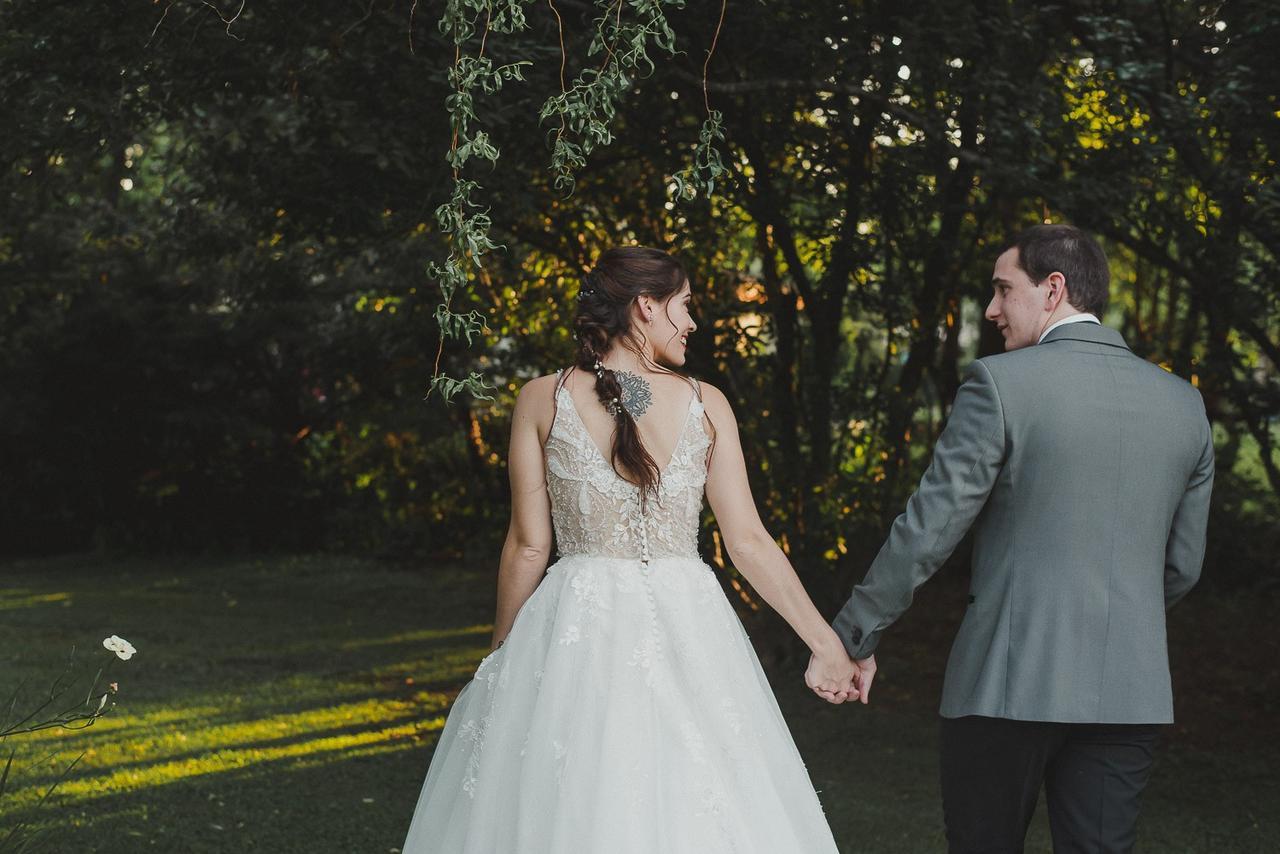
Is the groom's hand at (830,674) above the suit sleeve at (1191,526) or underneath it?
underneath

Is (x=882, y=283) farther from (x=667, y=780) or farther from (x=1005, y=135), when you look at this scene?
(x=667, y=780)

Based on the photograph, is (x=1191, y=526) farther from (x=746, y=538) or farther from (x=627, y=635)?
(x=627, y=635)

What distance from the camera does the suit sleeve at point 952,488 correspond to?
3.15 m

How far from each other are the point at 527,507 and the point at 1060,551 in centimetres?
129

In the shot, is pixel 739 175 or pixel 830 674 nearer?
pixel 830 674

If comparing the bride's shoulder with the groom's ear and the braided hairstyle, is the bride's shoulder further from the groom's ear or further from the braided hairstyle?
the groom's ear

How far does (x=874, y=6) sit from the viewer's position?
689cm

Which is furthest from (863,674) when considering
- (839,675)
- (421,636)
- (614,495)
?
(421,636)

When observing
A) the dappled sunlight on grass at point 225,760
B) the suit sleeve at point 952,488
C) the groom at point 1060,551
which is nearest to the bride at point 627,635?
the suit sleeve at point 952,488

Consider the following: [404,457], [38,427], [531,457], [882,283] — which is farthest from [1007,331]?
[38,427]

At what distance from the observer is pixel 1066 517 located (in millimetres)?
3115

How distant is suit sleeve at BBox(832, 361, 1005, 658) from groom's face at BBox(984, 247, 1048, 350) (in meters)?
0.18

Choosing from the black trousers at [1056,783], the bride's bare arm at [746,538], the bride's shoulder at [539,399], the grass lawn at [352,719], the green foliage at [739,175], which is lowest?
the grass lawn at [352,719]

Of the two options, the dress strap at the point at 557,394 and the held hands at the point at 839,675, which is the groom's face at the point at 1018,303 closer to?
the held hands at the point at 839,675
